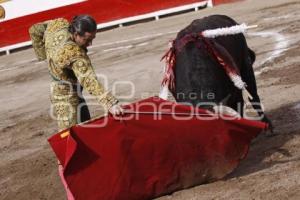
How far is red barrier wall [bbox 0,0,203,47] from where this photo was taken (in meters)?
14.7

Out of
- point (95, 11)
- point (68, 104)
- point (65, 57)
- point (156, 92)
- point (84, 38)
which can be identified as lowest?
point (156, 92)

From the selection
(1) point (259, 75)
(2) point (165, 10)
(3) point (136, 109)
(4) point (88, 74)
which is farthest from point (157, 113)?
(2) point (165, 10)

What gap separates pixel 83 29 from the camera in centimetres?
427

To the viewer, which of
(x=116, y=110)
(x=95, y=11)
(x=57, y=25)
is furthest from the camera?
(x=95, y=11)

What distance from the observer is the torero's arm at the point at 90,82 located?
4.21 metres

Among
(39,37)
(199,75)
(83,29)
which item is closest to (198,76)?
(199,75)

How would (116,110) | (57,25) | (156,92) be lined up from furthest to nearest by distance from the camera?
(156,92) → (57,25) → (116,110)

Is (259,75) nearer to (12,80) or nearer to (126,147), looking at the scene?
(126,147)

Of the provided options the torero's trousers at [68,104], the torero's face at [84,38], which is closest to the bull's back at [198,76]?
the torero's face at [84,38]

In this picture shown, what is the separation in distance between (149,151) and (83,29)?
0.90 metres

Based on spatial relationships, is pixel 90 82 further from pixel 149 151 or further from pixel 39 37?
pixel 39 37

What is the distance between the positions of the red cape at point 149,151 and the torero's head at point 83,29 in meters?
0.53

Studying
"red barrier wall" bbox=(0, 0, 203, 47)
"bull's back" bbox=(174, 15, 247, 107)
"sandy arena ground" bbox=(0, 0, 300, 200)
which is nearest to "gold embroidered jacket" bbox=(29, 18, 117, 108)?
"bull's back" bbox=(174, 15, 247, 107)

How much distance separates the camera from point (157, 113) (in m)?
4.34
